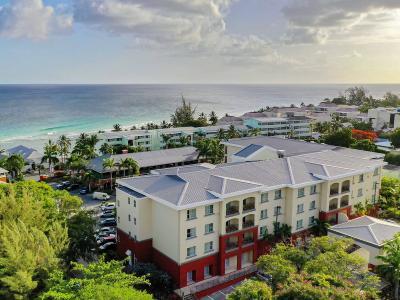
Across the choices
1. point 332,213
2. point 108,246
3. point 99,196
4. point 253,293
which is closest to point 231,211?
point 253,293

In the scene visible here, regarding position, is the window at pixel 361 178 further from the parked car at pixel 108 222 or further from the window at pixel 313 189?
the parked car at pixel 108 222

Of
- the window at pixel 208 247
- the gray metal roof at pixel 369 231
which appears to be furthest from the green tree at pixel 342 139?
the window at pixel 208 247

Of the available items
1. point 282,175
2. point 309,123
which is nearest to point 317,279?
point 282,175

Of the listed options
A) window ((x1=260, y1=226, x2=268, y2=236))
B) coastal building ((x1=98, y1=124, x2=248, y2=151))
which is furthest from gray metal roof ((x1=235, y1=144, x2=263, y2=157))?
coastal building ((x1=98, y1=124, x2=248, y2=151))

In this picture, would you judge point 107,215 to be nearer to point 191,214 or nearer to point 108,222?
point 108,222

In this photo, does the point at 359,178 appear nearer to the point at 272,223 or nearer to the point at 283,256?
the point at 272,223
